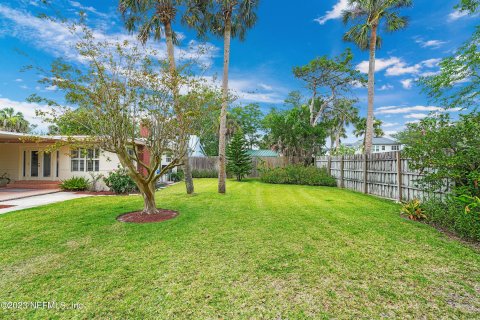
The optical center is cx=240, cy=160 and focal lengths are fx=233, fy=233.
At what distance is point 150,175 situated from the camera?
6246mm

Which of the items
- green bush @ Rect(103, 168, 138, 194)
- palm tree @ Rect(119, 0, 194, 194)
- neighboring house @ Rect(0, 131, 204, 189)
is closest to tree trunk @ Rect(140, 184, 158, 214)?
palm tree @ Rect(119, 0, 194, 194)

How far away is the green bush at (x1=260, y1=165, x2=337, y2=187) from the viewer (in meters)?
15.1

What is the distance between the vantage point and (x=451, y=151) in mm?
5855

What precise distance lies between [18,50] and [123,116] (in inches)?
103

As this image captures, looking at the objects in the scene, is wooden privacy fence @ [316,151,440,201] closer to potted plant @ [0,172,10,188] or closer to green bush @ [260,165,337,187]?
green bush @ [260,165,337,187]

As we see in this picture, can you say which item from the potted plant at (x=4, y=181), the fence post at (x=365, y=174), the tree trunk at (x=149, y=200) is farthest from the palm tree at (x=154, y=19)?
the potted plant at (x=4, y=181)

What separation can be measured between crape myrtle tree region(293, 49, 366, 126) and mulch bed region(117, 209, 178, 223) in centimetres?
1804

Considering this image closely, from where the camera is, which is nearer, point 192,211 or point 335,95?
point 192,211

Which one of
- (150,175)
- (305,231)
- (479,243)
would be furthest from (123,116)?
(479,243)

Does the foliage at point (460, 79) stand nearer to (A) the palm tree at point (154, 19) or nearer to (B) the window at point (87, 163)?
(A) the palm tree at point (154, 19)

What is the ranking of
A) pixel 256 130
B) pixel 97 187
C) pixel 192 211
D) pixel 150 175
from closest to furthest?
pixel 150 175
pixel 192 211
pixel 97 187
pixel 256 130

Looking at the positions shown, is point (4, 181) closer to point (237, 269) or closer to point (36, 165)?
point (36, 165)

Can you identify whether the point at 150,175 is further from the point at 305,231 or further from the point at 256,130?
the point at 256,130

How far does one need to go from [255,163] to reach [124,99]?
15.8m
